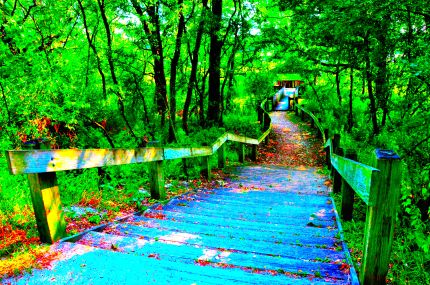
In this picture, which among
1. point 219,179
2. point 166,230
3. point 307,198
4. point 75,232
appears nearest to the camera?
point 75,232

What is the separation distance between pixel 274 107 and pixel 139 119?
16429 mm

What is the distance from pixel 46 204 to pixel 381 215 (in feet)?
10.1

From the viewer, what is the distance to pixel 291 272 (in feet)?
9.20

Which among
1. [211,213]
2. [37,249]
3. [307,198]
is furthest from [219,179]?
[37,249]

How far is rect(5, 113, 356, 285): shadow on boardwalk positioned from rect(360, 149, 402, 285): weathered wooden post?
32 centimetres

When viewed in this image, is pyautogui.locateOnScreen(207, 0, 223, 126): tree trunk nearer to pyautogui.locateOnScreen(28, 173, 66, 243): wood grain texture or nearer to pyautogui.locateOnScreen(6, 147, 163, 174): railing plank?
pyautogui.locateOnScreen(6, 147, 163, 174): railing plank

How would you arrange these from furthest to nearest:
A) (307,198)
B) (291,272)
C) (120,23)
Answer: (120,23) → (307,198) → (291,272)

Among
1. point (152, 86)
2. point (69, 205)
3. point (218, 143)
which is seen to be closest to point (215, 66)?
point (152, 86)

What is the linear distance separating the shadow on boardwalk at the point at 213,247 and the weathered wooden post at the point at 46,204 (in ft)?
0.75

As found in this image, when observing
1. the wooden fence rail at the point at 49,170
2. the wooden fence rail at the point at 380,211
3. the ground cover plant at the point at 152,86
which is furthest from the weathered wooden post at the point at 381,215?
the wooden fence rail at the point at 49,170

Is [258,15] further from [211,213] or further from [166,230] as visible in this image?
[166,230]

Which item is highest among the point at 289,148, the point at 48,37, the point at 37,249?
the point at 48,37

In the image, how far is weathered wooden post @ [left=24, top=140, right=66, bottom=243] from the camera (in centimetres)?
308

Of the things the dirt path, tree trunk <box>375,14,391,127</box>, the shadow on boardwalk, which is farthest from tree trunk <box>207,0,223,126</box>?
the shadow on boardwalk
